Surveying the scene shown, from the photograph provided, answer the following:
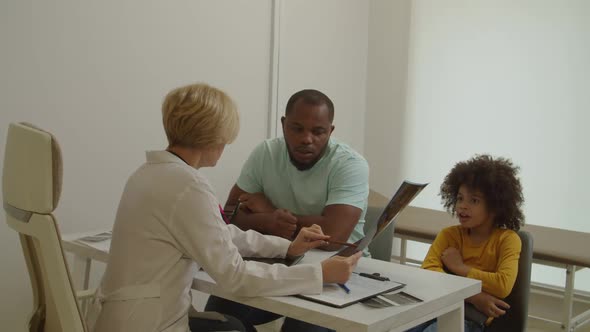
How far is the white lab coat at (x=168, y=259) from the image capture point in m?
1.68

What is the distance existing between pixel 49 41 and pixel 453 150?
2.75 meters

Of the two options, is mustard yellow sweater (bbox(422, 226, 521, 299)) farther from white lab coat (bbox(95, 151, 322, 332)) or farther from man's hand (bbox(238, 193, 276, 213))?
white lab coat (bbox(95, 151, 322, 332))

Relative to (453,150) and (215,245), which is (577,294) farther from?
(215,245)

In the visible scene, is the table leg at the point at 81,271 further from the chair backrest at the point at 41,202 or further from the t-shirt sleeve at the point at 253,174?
the chair backrest at the point at 41,202

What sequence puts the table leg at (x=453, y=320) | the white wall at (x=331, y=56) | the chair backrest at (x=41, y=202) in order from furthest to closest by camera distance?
1. the white wall at (x=331, y=56)
2. the table leg at (x=453, y=320)
3. the chair backrest at (x=41, y=202)

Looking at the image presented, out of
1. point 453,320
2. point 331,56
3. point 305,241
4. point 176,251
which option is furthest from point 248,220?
point 331,56

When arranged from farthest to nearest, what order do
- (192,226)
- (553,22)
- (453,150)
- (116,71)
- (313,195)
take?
1. (453,150)
2. (553,22)
3. (116,71)
4. (313,195)
5. (192,226)

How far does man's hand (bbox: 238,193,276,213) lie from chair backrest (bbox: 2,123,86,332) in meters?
1.14

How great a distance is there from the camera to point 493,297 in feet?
7.59

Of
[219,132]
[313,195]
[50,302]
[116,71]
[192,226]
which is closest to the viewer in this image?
[50,302]

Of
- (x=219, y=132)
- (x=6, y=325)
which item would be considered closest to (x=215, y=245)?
(x=219, y=132)

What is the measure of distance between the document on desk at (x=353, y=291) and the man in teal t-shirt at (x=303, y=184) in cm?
51

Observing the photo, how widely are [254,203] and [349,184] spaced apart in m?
0.37

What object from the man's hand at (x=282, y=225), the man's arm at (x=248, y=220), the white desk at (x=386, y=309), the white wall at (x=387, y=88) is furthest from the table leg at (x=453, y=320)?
the white wall at (x=387, y=88)
